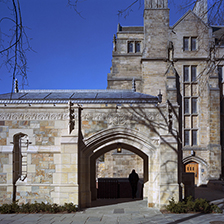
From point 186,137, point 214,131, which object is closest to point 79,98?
point 186,137

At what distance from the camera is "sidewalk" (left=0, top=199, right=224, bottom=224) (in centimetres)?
909

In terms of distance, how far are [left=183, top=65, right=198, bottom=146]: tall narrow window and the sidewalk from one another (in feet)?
39.8

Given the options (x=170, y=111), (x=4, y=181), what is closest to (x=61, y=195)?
(x=4, y=181)

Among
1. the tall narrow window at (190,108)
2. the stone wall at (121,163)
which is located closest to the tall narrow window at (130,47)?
the tall narrow window at (190,108)

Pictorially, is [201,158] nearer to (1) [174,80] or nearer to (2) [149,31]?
(1) [174,80]

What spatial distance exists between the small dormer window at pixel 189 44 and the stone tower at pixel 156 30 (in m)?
1.58

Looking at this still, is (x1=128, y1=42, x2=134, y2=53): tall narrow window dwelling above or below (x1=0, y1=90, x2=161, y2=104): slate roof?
above

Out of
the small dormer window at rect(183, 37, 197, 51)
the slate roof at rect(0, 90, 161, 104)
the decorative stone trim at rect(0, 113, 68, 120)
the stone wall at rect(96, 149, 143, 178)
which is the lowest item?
the stone wall at rect(96, 149, 143, 178)

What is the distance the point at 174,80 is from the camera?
2081 centimetres

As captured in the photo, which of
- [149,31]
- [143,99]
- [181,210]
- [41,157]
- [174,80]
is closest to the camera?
[181,210]

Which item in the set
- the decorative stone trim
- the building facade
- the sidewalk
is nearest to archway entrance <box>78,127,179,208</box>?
the sidewalk

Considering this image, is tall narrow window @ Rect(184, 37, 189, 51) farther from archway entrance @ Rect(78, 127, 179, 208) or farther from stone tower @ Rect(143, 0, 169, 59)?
archway entrance @ Rect(78, 127, 179, 208)

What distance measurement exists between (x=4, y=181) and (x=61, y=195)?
8.03 feet

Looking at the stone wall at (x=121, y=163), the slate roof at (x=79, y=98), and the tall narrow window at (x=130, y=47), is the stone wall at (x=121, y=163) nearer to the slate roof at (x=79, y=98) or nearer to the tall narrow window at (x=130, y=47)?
the slate roof at (x=79, y=98)
